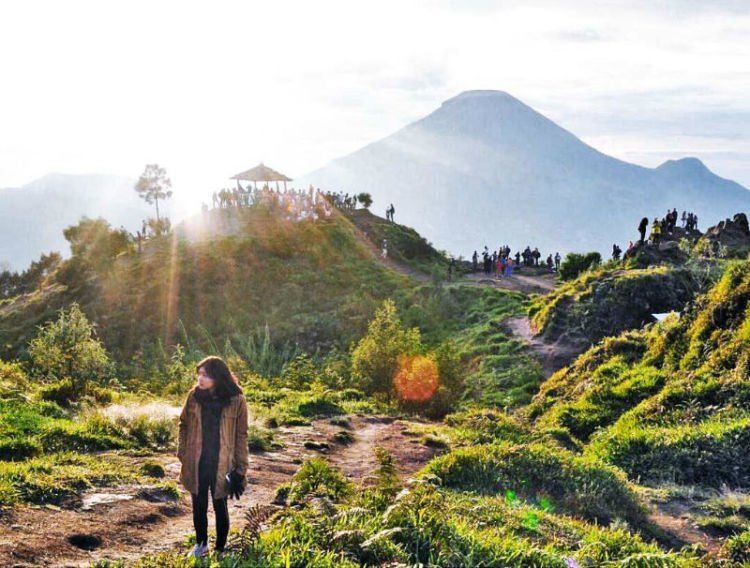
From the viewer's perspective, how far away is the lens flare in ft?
71.0

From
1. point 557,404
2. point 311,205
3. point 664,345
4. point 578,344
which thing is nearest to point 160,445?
point 557,404

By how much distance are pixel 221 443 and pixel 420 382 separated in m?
16.0

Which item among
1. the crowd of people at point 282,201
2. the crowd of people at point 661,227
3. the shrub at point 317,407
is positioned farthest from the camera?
the crowd of people at point 282,201

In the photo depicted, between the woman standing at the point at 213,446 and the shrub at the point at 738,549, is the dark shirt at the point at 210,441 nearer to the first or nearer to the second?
the woman standing at the point at 213,446

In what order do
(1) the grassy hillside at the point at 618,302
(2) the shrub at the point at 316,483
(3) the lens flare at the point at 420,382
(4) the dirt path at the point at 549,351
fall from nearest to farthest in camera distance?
(2) the shrub at the point at 316,483 < (3) the lens flare at the point at 420,382 < (4) the dirt path at the point at 549,351 < (1) the grassy hillside at the point at 618,302

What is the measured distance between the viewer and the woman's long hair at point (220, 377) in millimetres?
6230

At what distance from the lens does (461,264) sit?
52219 millimetres

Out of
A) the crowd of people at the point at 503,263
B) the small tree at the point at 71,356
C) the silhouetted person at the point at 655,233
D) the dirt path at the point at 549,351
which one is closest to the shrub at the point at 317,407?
the small tree at the point at 71,356

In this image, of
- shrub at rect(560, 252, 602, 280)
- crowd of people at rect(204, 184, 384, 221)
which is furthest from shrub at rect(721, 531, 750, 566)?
crowd of people at rect(204, 184, 384, 221)

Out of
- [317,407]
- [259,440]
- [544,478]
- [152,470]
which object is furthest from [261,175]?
[544,478]

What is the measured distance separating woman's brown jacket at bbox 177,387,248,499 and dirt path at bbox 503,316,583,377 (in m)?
19.3

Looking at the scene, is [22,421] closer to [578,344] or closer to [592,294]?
[578,344]

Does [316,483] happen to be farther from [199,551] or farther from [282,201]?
[282,201]

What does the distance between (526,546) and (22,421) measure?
9.31 m
